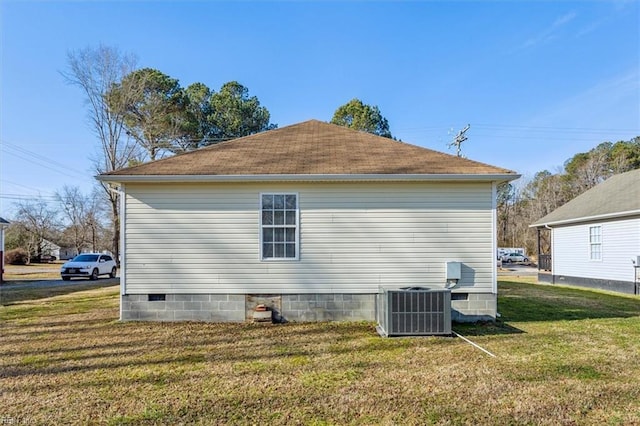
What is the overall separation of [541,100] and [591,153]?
2565cm

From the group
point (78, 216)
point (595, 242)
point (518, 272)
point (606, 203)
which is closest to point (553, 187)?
point (518, 272)

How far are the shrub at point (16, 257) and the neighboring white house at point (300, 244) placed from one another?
1487 inches

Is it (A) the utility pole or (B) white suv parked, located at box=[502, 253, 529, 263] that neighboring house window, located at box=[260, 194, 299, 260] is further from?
(B) white suv parked, located at box=[502, 253, 529, 263]

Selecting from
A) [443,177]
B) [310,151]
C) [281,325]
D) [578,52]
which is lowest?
[281,325]

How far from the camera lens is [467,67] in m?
15.7

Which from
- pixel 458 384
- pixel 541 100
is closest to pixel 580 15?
pixel 541 100

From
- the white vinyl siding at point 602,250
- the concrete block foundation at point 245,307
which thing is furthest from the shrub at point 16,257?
the white vinyl siding at point 602,250

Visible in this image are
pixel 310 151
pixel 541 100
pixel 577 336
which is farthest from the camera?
pixel 541 100

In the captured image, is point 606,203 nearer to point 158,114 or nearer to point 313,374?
point 313,374

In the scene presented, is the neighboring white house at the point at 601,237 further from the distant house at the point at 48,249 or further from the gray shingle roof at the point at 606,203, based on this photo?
the distant house at the point at 48,249

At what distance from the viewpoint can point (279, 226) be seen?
7.18 meters

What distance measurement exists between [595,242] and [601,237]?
35cm

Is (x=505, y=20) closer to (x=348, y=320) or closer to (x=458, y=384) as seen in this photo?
(x=348, y=320)

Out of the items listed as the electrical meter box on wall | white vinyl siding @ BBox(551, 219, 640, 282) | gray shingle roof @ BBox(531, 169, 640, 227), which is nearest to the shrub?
the electrical meter box on wall
